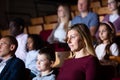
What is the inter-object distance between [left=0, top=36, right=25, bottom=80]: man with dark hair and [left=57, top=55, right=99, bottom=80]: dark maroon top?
347 mm

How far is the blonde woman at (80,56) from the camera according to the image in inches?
81.7

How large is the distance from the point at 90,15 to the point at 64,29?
414 mm

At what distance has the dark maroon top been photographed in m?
2.03

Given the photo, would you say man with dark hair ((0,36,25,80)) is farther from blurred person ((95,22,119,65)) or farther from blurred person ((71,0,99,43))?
blurred person ((71,0,99,43))

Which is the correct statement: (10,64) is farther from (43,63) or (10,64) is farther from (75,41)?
(75,41)

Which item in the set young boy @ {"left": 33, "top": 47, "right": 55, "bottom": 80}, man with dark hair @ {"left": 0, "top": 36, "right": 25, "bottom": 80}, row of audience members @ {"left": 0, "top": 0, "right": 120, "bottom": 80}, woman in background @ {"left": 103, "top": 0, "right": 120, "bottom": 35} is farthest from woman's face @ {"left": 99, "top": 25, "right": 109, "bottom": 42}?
woman in background @ {"left": 103, "top": 0, "right": 120, "bottom": 35}

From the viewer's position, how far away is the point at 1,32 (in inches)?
210

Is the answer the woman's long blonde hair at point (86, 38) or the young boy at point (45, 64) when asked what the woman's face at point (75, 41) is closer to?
the woman's long blonde hair at point (86, 38)

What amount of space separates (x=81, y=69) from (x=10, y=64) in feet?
2.04

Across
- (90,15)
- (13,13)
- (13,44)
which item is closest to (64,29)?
(90,15)

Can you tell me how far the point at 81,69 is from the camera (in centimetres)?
209

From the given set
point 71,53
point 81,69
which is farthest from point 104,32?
point 81,69

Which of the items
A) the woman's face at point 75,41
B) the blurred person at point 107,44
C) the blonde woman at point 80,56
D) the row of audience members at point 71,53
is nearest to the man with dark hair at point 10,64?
the row of audience members at point 71,53

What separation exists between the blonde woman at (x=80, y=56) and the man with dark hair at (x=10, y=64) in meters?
0.34
